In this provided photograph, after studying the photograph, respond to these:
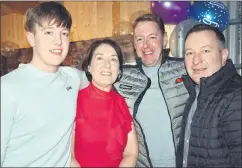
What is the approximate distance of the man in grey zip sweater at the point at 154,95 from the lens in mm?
2537

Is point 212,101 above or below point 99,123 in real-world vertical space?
above

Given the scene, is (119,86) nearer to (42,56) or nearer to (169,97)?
(169,97)

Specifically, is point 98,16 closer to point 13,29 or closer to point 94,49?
point 13,29

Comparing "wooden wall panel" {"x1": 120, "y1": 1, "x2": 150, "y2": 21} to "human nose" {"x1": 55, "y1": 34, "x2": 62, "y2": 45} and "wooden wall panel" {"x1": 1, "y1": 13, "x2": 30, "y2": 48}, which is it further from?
"human nose" {"x1": 55, "y1": 34, "x2": 62, "y2": 45}

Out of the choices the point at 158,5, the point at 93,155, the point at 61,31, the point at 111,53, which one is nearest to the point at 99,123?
the point at 93,155

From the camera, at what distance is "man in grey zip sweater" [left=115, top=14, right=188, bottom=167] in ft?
8.32

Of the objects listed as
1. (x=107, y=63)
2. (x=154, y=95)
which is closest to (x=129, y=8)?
(x=154, y=95)

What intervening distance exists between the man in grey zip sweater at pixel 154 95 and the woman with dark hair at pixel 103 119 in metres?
0.36

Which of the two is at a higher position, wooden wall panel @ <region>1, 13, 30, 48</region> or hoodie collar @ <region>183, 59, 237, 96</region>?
wooden wall panel @ <region>1, 13, 30, 48</region>

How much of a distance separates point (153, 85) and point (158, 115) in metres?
0.27

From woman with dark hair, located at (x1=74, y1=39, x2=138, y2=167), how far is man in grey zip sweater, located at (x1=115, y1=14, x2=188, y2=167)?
363 millimetres

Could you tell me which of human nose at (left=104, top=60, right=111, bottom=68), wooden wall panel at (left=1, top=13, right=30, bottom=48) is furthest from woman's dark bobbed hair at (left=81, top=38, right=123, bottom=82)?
wooden wall panel at (left=1, top=13, right=30, bottom=48)

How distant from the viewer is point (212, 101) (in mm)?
1940

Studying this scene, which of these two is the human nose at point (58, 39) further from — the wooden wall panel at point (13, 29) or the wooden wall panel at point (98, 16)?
the wooden wall panel at point (13, 29)
